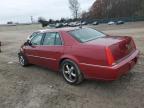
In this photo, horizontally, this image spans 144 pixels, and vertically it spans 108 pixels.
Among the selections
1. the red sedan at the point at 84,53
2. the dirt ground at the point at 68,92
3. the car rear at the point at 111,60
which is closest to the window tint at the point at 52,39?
the red sedan at the point at 84,53

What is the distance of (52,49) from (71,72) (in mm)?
895

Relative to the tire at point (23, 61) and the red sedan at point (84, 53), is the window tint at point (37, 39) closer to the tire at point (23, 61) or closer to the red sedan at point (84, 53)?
the red sedan at point (84, 53)

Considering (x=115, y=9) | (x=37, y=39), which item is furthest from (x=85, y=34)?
(x=115, y=9)

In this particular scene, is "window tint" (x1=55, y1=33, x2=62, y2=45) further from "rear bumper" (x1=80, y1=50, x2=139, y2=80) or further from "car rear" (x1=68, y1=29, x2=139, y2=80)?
"rear bumper" (x1=80, y1=50, x2=139, y2=80)

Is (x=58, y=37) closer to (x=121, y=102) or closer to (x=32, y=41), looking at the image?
(x=32, y=41)

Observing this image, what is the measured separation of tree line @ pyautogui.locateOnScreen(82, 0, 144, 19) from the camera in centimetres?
7871

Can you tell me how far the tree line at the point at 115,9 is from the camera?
78.7 meters

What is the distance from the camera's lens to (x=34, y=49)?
281 inches

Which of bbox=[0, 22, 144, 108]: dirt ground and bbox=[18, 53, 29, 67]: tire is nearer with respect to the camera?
bbox=[0, 22, 144, 108]: dirt ground

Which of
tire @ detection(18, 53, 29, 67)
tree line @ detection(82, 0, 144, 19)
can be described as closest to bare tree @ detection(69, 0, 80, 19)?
tree line @ detection(82, 0, 144, 19)

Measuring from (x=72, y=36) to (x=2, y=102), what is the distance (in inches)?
91.1

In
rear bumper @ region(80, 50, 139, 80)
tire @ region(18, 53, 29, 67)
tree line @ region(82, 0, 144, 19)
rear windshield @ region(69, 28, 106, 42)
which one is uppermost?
tree line @ region(82, 0, 144, 19)

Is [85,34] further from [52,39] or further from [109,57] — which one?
[109,57]

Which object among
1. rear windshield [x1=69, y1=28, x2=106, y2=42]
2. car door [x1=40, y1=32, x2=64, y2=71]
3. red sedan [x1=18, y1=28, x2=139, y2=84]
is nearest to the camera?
red sedan [x1=18, y1=28, x2=139, y2=84]
